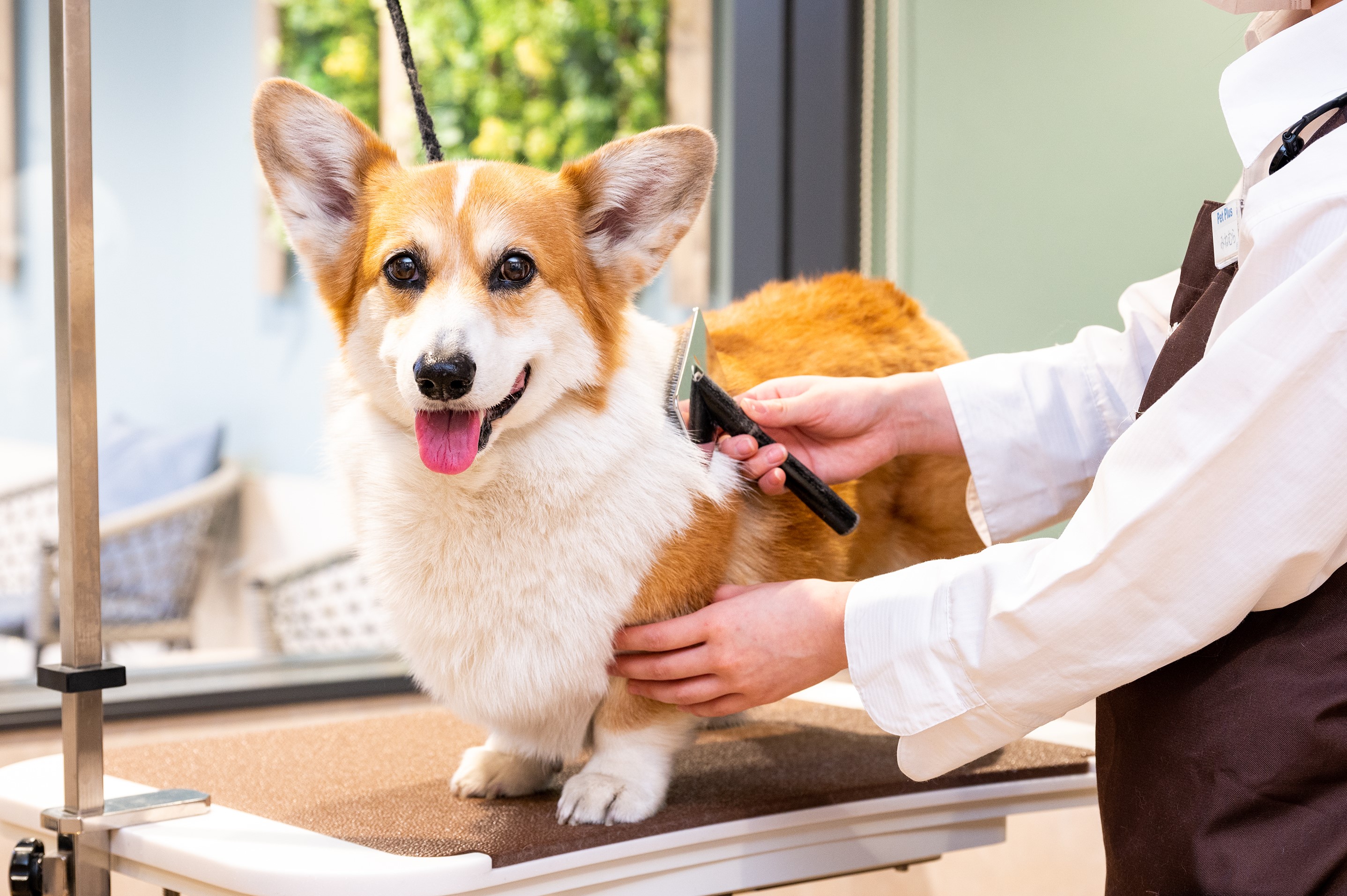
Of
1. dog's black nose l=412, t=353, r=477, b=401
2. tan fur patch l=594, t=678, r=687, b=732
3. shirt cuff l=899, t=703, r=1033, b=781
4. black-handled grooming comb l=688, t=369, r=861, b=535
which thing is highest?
dog's black nose l=412, t=353, r=477, b=401

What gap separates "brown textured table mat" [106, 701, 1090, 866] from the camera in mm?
958

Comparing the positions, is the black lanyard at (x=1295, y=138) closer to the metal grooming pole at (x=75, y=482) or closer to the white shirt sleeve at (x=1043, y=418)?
the white shirt sleeve at (x=1043, y=418)

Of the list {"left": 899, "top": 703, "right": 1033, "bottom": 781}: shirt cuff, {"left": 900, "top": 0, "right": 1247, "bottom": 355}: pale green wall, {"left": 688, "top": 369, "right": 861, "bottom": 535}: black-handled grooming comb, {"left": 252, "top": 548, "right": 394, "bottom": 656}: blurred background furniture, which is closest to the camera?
{"left": 899, "top": 703, "right": 1033, "bottom": 781}: shirt cuff

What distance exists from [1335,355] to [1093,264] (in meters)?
1.37

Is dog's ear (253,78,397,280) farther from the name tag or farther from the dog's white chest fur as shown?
the name tag

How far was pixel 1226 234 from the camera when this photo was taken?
88 cm

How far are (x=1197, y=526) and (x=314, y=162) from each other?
85 centimetres

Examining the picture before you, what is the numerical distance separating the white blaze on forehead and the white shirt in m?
0.50

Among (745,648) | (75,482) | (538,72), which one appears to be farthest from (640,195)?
(538,72)

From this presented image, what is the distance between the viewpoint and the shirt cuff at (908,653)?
0.86 m

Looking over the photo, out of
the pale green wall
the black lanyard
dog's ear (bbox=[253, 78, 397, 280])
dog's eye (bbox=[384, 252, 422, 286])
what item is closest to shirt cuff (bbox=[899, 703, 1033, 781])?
the black lanyard

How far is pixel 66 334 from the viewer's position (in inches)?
35.4

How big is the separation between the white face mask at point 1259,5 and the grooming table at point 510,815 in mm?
803

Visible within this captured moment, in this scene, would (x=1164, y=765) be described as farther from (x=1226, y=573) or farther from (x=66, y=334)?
(x=66, y=334)
